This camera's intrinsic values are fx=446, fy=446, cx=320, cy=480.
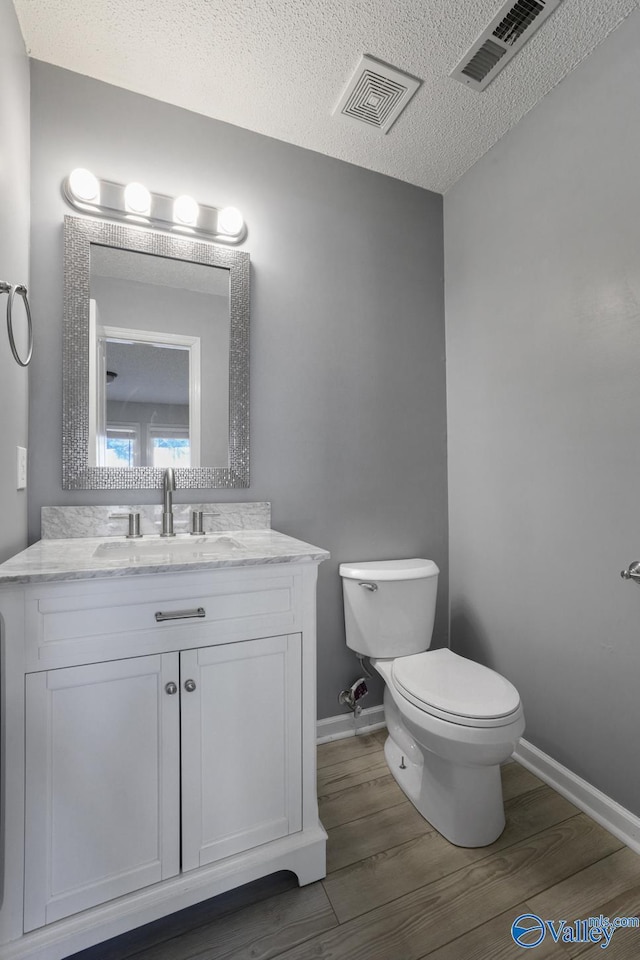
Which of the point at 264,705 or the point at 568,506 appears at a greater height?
the point at 568,506

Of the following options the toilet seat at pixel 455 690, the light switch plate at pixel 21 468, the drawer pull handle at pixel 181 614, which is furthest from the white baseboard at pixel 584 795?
the light switch plate at pixel 21 468

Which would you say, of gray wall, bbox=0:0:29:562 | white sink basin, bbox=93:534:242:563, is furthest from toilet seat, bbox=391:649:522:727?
gray wall, bbox=0:0:29:562

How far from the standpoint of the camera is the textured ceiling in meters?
1.35

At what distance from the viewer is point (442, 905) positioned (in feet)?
3.82

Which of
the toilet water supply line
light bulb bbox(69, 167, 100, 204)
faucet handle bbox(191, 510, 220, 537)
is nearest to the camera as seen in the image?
light bulb bbox(69, 167, 100, 204)

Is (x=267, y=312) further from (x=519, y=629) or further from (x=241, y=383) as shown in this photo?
(x=519, y=629)

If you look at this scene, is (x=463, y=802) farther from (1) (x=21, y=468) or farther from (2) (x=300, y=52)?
(2) (x=300, y=52)

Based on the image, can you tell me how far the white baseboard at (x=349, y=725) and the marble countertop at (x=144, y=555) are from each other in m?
0.89

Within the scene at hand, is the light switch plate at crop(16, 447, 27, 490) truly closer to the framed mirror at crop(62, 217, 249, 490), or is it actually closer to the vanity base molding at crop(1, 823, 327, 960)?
the framed mirror at crop(62, 217, 249, 490)

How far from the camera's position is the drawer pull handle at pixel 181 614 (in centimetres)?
107

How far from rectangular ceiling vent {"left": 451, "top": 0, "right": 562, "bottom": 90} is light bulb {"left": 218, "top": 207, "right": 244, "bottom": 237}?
2.93 feet

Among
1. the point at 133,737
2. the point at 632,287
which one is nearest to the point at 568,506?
the point at 632,287

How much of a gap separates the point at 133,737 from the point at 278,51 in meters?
2.08

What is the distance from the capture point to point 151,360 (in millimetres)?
1640
